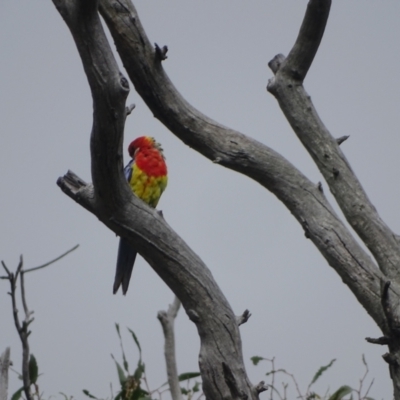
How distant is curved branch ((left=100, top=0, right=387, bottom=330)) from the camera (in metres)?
3.27

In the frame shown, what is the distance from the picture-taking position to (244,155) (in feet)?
11.9

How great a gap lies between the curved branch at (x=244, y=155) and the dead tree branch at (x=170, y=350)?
84 cm

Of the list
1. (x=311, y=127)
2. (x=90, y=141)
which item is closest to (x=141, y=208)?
(x=90, y=141)

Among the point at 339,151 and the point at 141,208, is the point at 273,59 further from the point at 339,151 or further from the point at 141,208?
the point at 141,208

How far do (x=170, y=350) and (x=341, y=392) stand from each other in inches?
37.1

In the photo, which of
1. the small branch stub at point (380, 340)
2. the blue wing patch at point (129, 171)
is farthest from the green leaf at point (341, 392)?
the blue wing patch at point (129, 171)

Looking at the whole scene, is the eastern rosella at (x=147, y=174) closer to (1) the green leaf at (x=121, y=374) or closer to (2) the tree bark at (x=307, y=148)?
(1) the green leaf at (x=121, y=374)

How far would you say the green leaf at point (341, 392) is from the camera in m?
3.82

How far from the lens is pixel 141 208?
9.89 ft

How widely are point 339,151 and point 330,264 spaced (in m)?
0.63

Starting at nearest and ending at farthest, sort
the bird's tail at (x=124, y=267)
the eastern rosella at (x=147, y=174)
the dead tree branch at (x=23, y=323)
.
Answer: the dead tree branch at (x=23, y=323) < the bird's tail at (x=124, y=267) < the eastern rosella at (x=147, y=174)

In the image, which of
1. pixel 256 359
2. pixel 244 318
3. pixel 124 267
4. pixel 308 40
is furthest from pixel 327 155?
pixel 124 267

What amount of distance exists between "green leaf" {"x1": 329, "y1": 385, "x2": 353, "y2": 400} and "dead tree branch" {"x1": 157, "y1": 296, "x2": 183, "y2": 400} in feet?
2.72

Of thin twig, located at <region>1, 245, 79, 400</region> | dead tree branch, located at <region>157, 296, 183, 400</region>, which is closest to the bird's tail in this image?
dead tree branch, located at <region>157, 296, 183, 400</region>
